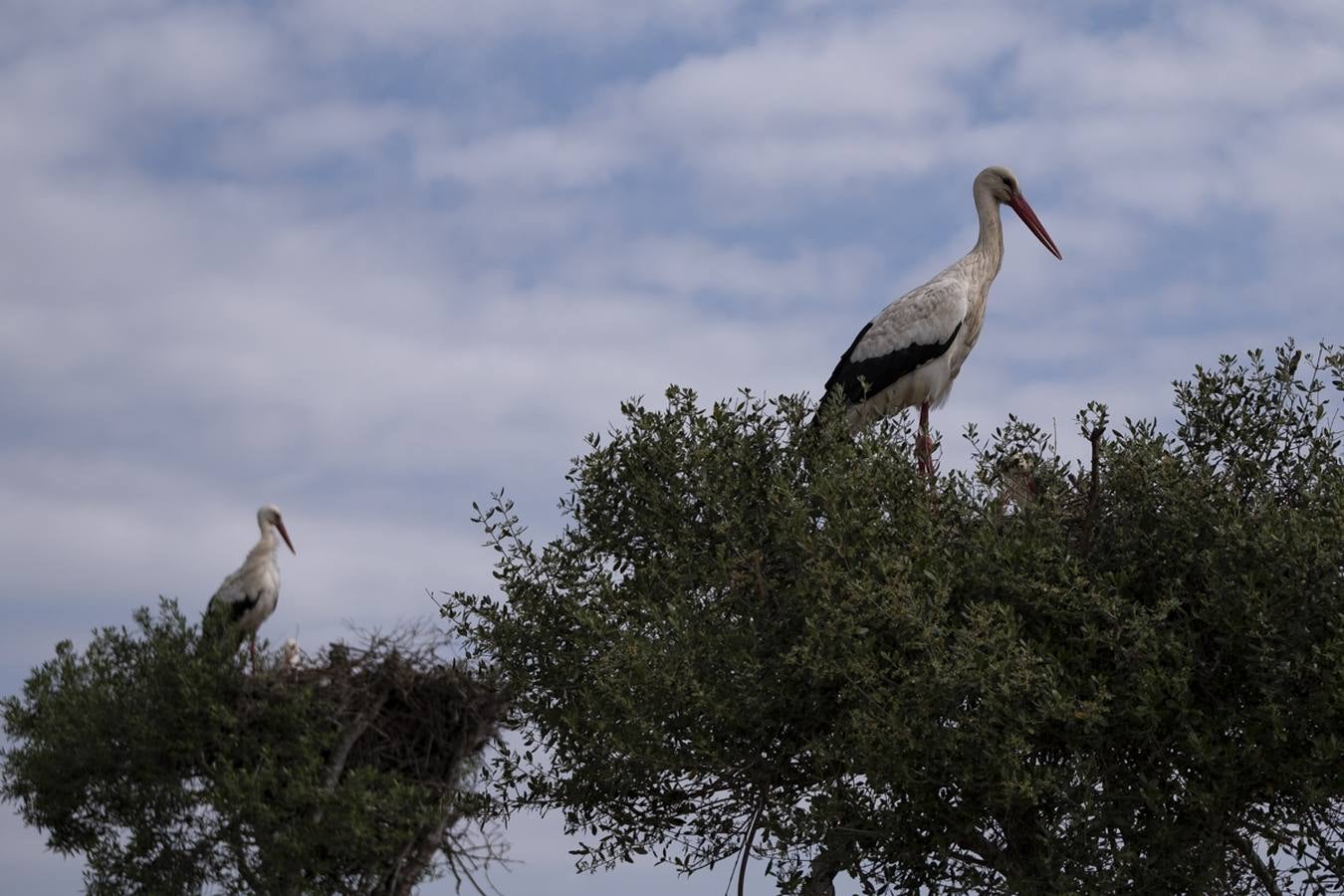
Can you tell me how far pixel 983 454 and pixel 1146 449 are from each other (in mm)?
1182

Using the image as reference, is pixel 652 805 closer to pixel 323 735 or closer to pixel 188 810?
pixel 323 735

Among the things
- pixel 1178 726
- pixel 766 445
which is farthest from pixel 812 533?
pixel 1178 726

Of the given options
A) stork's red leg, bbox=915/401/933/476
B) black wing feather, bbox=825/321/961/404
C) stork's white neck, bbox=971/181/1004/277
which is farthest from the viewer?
stork's white neck, bbox=971/181/1004/277

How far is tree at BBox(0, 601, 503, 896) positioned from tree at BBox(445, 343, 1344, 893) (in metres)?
0.99

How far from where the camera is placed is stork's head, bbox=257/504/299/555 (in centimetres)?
1716

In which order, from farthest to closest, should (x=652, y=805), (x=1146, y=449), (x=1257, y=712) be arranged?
(x=652, y=805)
(x=1146, y=449)
(x=1257, y=712)

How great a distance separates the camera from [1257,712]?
10.6 metres

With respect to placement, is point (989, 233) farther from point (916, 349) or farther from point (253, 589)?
point (253, 589)

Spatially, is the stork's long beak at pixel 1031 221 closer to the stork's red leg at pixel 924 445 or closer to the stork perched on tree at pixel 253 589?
the stork's red leg at pixel 924 445

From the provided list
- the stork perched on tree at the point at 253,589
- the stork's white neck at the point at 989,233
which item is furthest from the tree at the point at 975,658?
the stork's white neck at the point at 989,233

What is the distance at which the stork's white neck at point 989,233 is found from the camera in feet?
60.5

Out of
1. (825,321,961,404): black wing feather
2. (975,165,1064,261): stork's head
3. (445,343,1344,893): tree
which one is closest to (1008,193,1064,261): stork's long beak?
(975,165,1064,261): stork's head

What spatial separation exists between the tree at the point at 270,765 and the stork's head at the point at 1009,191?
9.26 metres

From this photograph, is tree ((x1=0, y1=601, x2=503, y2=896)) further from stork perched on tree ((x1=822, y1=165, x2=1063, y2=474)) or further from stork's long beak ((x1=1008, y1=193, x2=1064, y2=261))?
stork's long beak ((x1=1008, y1=193, x2=1064, y2=261))
